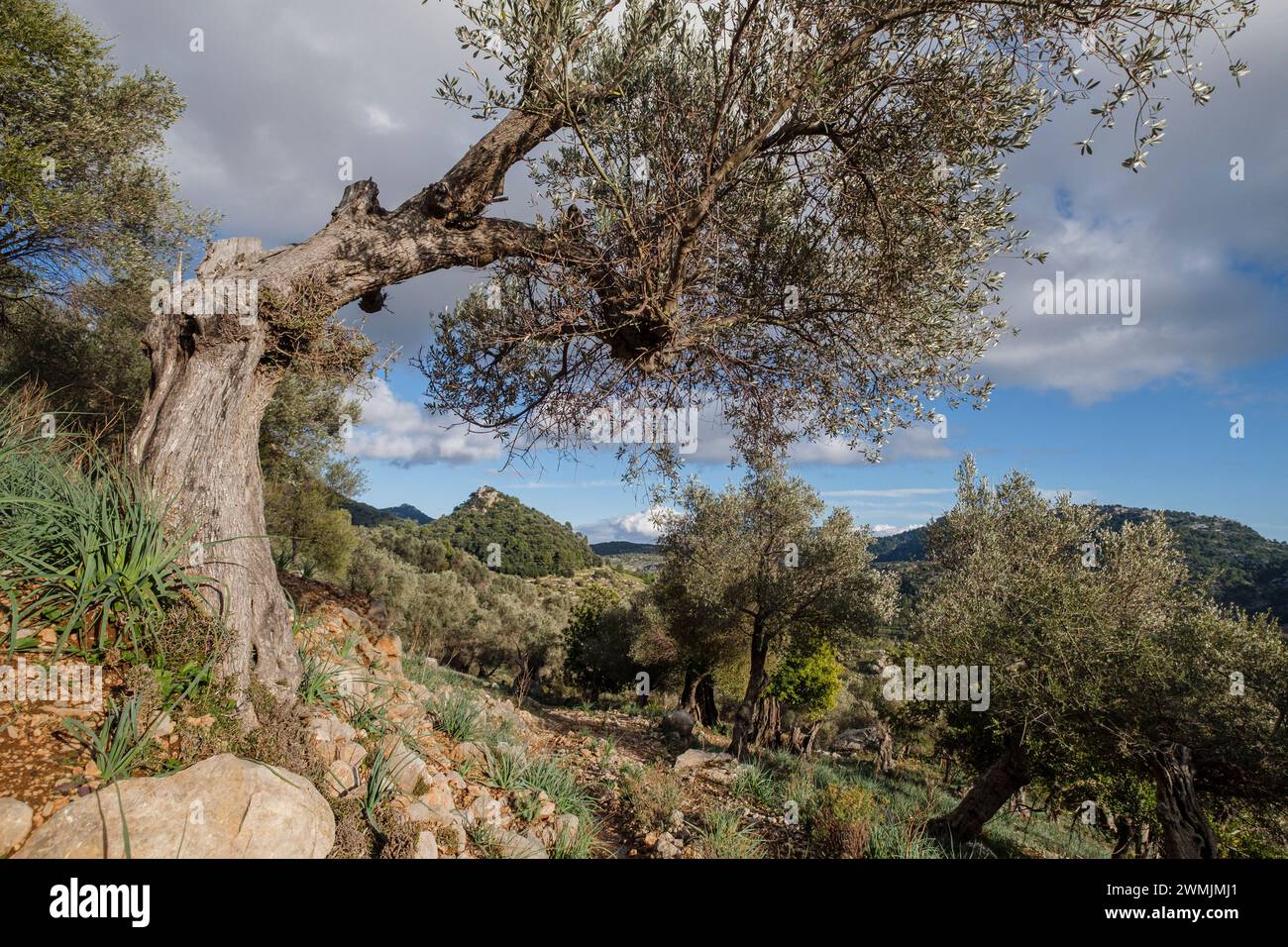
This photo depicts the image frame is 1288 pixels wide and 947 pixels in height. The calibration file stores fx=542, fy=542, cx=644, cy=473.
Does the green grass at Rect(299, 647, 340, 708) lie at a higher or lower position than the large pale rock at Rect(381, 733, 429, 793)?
higher

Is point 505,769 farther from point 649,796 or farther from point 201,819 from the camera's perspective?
point 201,819

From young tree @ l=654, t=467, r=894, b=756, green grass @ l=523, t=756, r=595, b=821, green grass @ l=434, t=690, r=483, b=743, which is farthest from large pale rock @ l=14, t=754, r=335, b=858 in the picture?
young tree @ l=654, t=467, r=894, b=756

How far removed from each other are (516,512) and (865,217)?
8931cm

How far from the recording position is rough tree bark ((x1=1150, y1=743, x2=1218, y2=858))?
23.8 ft

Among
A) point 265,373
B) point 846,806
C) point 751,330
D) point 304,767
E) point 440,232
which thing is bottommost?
point 846,806

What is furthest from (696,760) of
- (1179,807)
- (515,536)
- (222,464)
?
(515,536)

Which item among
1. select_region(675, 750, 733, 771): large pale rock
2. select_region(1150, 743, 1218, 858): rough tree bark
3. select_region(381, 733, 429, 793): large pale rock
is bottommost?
select_region(675, 750, 733, 771): large pale rock

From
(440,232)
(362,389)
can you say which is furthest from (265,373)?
(440,232)

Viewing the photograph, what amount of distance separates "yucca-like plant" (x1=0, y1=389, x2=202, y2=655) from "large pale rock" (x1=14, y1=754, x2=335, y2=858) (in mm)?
1215

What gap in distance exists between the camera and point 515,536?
8356 cm

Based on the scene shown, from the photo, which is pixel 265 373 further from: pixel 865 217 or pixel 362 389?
pixel 865 217

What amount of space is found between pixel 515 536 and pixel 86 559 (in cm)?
8174

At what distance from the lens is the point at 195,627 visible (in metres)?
4.07

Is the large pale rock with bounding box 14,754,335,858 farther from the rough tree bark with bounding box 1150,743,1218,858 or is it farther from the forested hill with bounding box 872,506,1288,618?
the forested hill with bounding box 872,506,1288,618
